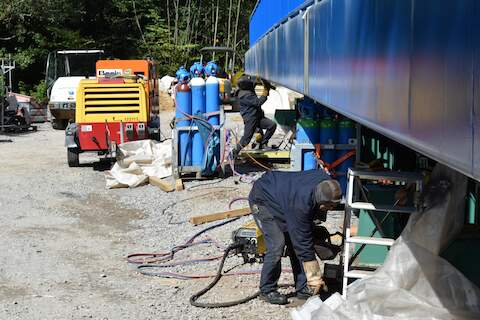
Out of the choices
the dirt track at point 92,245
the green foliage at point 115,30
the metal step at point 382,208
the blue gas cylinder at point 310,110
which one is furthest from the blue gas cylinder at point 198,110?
the green foliage at point 115,30

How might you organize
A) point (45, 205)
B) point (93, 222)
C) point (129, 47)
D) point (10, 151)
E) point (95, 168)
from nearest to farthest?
point (93, 222) → point (45, 205) → point (95, 168) → point (10, 151) → point (129, 47)

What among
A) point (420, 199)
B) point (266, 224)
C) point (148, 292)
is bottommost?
point (148, 292)

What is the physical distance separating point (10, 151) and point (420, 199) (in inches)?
618

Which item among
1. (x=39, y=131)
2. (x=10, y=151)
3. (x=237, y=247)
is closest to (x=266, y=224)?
(x=237, y=247)

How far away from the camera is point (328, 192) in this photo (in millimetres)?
5738

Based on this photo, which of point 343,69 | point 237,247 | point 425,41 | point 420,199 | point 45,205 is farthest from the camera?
point 45,205

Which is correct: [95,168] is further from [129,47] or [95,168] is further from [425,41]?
[129,47]

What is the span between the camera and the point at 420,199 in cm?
531

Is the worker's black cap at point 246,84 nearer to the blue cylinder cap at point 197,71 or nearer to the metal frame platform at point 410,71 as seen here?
the blue cylinder cap at point 197,71

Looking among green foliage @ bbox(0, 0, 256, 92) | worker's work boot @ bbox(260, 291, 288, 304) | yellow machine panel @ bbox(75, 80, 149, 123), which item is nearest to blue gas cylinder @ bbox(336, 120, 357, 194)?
worker's work boot @ bbox(260, 291, 288, 304)

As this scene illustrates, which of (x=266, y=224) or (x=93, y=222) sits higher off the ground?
(x=266, y=224)

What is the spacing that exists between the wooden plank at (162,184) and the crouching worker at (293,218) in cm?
604

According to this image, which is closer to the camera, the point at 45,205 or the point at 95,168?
the point at 45,205

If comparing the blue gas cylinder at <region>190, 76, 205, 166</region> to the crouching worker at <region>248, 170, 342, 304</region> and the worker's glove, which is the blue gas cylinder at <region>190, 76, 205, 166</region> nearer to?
the crouching worker at <region>248, 170, 342, 304</region>
